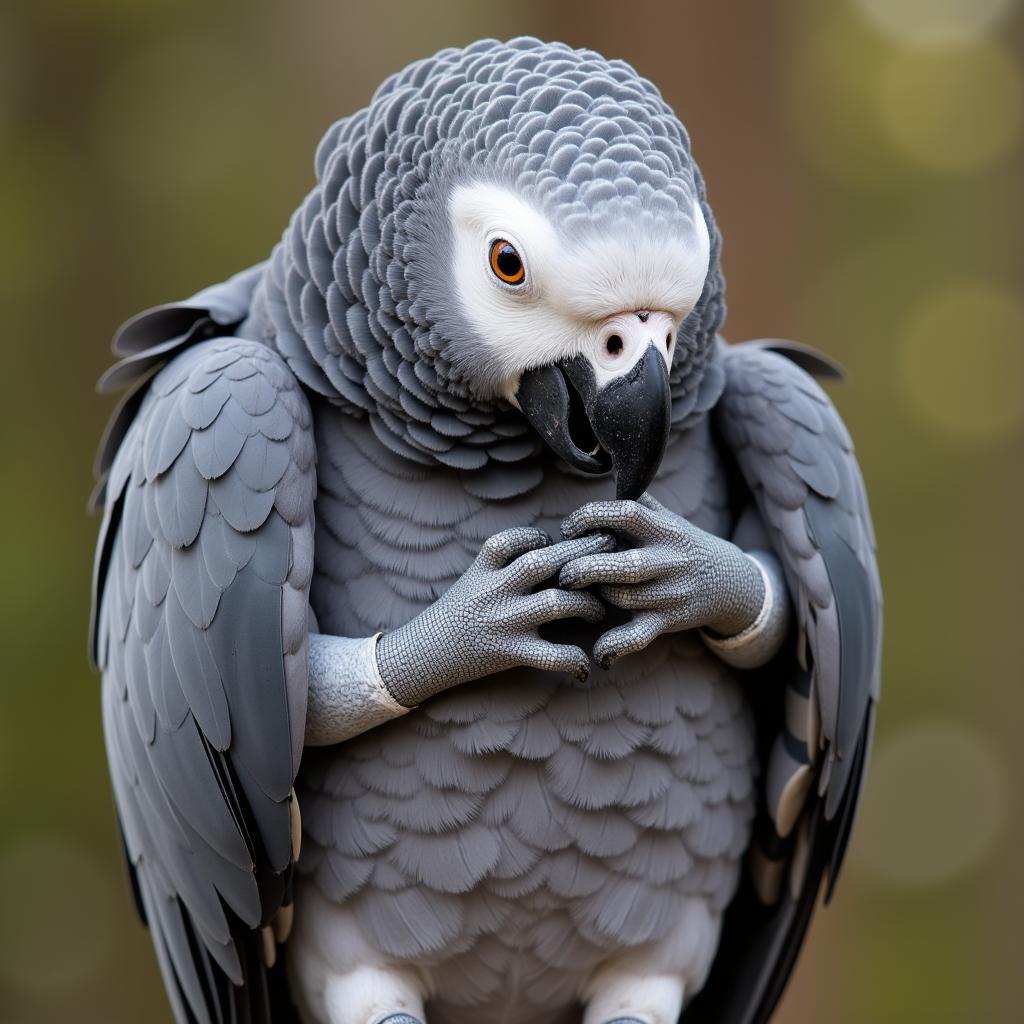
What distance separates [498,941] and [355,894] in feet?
0.45

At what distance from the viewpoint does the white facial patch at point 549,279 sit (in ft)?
2.91

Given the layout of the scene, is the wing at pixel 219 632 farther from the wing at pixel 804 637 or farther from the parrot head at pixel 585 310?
the wing at pixel 804 637

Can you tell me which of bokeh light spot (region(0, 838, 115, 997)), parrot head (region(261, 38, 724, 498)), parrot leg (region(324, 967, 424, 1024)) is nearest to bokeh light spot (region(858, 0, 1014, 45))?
parrot head (region(261, 38, 724, 498))

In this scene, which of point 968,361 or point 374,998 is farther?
point 968,361

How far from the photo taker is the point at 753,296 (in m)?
2.21

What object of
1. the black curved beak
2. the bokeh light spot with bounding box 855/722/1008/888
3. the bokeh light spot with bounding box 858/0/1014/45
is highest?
the bokeh light spot with bounding box 858/0/1014/45

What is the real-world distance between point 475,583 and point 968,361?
186cm

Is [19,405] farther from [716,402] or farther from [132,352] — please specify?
[716,402]

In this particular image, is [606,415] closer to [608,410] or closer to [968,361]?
[608,410]

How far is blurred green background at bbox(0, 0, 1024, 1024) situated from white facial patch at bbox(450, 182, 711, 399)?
1.34 meters

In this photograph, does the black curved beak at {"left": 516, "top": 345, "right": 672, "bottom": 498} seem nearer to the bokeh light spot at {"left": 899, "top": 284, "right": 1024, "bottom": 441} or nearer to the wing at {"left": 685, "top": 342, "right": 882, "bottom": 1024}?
the wing at {"left": 685, "top": 342, "right": 882, "bottom": 1024}

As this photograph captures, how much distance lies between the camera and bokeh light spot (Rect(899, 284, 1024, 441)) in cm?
250

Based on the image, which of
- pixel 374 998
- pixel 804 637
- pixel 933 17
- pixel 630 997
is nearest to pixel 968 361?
pixel 933 17

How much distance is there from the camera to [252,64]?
100 inches
